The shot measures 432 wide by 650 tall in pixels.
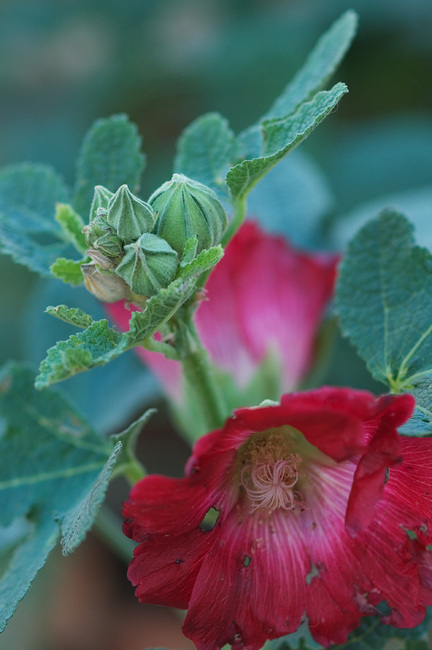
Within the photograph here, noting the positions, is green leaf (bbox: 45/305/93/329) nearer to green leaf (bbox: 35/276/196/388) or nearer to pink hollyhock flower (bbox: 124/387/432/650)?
green leaf (bbox: 35/276/196/388)

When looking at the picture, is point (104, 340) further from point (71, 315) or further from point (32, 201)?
point (32, 201)

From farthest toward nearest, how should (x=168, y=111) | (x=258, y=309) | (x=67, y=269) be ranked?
(x=168, y=111) < (x=258, y=309) < (x=67, y=269)

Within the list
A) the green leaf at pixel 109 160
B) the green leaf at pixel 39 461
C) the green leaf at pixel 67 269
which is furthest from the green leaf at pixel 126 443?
the green leaf at pixel 109 160

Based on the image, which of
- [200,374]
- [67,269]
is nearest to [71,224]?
[67,269]

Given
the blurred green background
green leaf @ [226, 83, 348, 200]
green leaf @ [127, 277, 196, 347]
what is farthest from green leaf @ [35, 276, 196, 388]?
the blurred green background

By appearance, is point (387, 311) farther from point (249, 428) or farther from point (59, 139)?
Result: point (59, 139)

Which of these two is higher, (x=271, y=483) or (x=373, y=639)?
(x=271, y=483)
